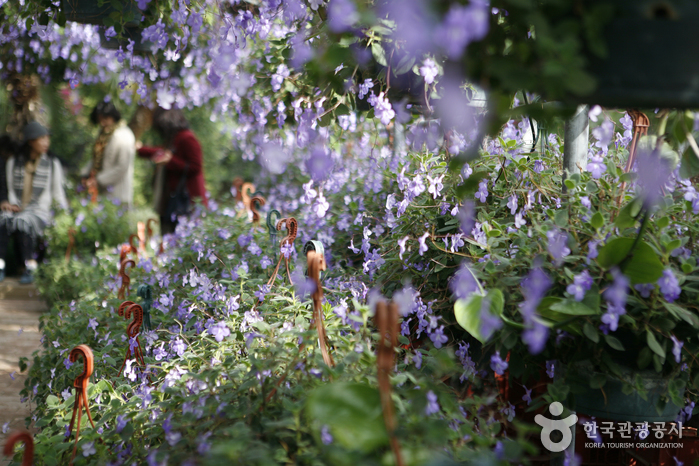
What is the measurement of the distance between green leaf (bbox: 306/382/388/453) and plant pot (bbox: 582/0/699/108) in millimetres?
571

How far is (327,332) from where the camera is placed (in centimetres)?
139

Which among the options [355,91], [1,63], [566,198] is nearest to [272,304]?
[355,91]

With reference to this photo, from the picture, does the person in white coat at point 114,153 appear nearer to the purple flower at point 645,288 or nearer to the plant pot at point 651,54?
the purple flower at point 645,288

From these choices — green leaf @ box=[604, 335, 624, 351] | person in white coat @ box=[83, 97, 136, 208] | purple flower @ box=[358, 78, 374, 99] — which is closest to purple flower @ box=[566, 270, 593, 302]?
green leaf @ box=[604, 335, 624, 351]

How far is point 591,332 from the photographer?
1.16 m

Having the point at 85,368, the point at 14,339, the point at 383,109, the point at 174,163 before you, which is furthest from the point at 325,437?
the point at 174,163

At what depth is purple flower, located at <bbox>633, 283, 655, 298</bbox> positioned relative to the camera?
118 cm

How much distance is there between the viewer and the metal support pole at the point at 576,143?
5.12 ft

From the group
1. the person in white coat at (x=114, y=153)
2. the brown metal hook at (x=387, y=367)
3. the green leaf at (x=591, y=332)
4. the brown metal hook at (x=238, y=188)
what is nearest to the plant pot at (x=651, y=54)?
the brown metal hook at (x=387, y=367)

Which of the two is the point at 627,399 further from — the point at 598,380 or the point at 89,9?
the point at 89,9

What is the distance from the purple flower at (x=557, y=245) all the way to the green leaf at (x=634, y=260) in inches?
2.9

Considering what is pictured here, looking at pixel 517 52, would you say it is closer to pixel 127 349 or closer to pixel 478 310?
pixel 478 310

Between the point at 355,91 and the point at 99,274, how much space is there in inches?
103

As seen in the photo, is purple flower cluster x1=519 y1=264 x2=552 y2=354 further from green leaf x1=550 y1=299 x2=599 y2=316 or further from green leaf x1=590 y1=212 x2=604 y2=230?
green leaf x1=590 y1=212 x2=604 y2=230
